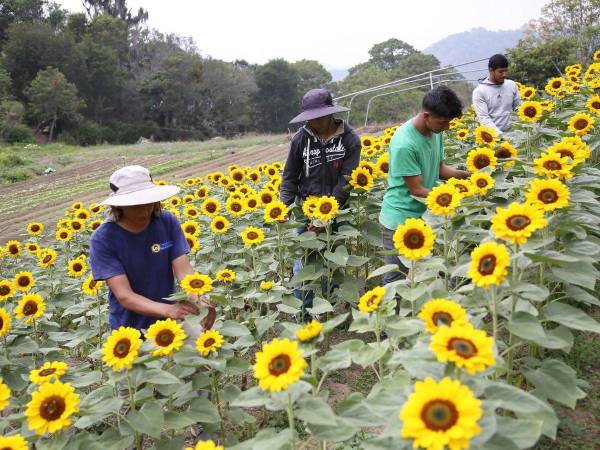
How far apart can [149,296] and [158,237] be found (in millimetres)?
344

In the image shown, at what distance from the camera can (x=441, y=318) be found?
5.74ft

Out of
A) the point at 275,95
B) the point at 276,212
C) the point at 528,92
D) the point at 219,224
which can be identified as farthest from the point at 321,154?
the point at 275,95

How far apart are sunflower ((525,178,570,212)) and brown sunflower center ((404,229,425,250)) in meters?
0.47

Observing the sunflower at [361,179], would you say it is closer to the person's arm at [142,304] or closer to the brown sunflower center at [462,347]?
the person's arm at [142,304]

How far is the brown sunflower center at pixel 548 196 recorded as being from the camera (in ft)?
7.50

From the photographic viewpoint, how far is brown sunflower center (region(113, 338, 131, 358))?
215 centimetres

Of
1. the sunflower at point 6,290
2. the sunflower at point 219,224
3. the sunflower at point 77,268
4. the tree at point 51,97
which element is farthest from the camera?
the tree at point 51,97

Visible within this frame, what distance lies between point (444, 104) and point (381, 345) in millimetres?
1708

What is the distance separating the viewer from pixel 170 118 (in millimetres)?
42844

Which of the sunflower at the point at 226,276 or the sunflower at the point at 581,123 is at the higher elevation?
the sunflower at the point at 581,123

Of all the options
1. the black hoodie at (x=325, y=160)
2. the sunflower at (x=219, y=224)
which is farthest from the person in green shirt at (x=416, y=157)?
the sunflower at (x=219, y=224)

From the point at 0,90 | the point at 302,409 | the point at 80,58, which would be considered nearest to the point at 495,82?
the point at 302,409

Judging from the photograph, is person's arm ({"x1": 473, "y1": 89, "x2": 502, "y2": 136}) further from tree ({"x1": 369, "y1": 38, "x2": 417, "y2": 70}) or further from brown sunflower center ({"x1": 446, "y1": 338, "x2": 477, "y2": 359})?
tree ({"x1": 369, "y1": 38, "x2": 417, "y2": 70})

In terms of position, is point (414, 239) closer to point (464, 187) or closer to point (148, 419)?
point (464, 187)
